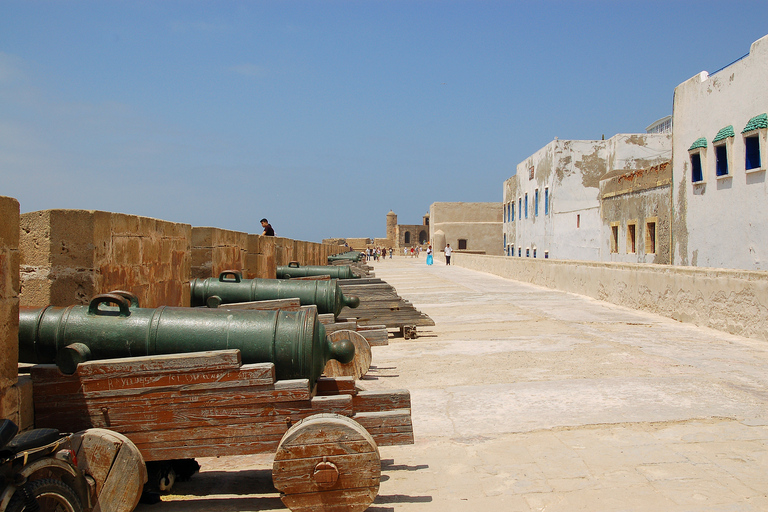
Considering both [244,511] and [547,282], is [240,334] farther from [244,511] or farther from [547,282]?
[547,282]

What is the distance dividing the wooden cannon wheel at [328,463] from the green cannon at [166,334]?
0.40m

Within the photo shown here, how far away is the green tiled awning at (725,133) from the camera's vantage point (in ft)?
44.6

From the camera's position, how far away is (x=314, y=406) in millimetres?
2775

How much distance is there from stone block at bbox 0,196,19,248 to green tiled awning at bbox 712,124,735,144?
1415 cm

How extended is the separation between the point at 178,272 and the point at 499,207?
45.3 metres

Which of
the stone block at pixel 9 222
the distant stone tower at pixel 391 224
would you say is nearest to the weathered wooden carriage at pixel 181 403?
the stone block at pixel 9 222

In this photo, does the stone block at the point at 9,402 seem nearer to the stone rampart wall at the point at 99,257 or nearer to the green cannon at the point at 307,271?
the stone rampart wall at the point at 99,257

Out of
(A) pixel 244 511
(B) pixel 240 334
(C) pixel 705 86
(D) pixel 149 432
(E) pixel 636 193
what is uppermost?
(C) pixel 705 86

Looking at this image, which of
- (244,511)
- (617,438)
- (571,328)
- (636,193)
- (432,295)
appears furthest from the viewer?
(636,193)

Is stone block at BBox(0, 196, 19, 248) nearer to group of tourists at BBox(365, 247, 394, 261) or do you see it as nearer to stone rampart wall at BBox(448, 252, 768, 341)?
stone rampart wall at BBox(448, 252, 768, 341)

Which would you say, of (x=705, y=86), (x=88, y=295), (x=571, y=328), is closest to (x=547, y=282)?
(x=705, y=86)

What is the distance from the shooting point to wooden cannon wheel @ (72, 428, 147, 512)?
261cm

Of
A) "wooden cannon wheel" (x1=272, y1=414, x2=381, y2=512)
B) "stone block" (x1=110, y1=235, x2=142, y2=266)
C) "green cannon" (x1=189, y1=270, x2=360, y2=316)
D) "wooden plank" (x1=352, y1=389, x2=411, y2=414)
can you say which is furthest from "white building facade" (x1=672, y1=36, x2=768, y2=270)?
"wooden cannon wheel" (x1=272, y1=414, x2=381, y2=512)

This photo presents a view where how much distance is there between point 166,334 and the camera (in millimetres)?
2906
